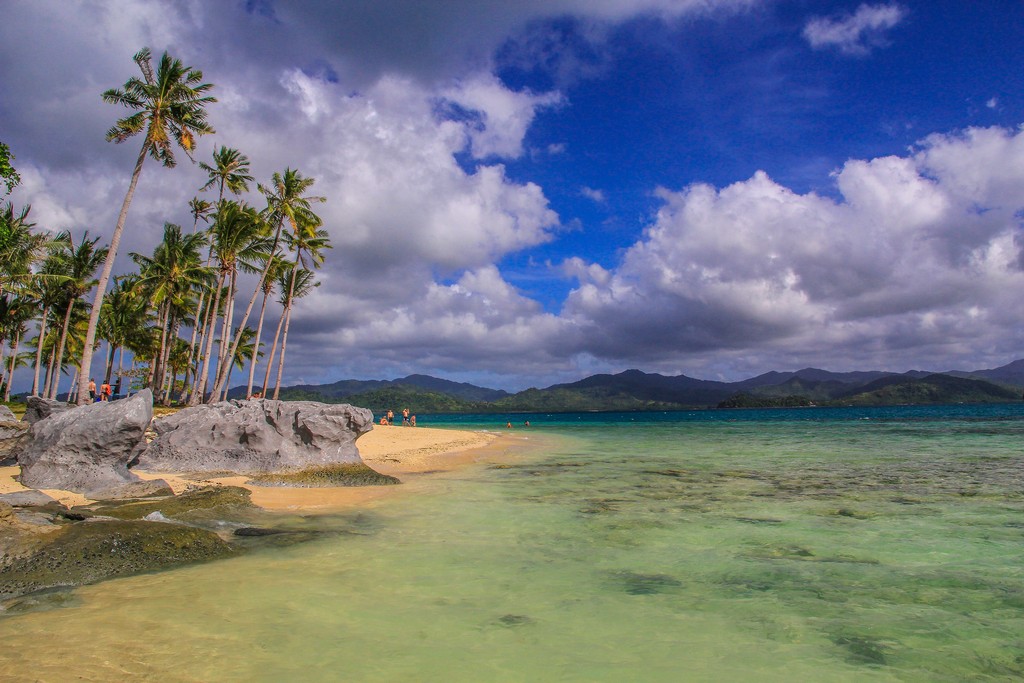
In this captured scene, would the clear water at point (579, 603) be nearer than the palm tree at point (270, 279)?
Yes

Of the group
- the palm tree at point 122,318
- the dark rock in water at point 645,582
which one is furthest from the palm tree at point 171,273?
the dark rock in water at point 645,582

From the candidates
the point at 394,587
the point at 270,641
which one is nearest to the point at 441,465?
the point at 394,587

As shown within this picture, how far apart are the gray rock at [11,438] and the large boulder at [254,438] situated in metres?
2.88

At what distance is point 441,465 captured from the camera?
21.2 metres

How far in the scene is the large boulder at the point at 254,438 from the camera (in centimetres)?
1499

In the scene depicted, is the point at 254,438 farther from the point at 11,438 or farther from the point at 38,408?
the point at 38,408

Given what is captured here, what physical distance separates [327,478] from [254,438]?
115 inches

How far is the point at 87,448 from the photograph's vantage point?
38.1ft

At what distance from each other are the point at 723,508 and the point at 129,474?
13632 millimetres

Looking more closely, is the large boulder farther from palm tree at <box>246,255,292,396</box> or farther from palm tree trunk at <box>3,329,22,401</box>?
palm tree trunk at <box>3,329,22,401</box>

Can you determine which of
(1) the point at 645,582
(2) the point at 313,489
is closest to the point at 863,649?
(1) the point at 645,582

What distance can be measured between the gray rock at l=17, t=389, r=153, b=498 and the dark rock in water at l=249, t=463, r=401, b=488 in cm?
301

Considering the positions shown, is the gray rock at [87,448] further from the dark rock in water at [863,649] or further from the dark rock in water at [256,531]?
the dark rock in water at [863,649]

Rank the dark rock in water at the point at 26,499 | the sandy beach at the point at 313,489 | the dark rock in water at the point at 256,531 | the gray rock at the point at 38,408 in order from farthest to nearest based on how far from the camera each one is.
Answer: the gray rock at the point at 38,408 < the sandy beach at the point at 313,489 < the dark rock in water at the point at 26,499 < the dark rock in water at the point at 256,531
